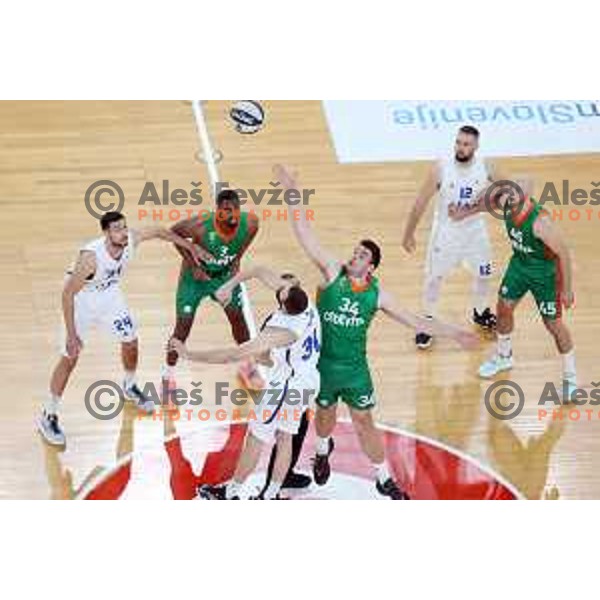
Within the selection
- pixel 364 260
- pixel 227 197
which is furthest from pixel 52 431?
pixel 364 260

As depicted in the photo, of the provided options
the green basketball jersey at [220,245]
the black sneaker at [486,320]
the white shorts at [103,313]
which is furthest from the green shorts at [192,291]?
the black sneaker at [486,320]

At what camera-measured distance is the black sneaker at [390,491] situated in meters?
15.1

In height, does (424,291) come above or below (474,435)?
above

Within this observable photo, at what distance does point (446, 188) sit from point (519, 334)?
1.69 metres

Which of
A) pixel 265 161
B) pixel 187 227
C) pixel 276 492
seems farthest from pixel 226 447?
pixel 265 161

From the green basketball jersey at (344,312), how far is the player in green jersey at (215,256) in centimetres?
97

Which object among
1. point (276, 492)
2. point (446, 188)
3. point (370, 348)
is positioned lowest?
point (276, 492)

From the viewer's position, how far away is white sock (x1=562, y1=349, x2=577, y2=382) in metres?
16.2

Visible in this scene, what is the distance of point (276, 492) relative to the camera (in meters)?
14.9

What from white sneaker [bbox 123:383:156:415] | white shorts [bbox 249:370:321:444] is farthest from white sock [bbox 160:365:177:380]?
white shorts [bbox 249:370:321:444]

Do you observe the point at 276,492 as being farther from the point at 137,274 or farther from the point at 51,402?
the point at 137,274

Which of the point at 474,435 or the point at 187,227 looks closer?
the point at 187,227

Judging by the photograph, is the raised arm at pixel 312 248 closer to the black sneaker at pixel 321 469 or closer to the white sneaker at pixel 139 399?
the black sneaker at pixel 321 469

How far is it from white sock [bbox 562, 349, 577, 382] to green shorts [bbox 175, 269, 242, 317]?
280 cm
